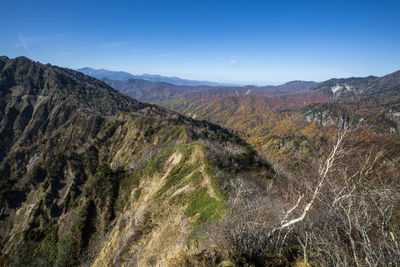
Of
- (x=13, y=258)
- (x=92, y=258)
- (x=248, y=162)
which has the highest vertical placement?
(x=248, y=162)

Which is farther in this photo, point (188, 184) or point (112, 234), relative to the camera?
point (112, 234)

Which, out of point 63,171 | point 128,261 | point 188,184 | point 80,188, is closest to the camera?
point 128,261

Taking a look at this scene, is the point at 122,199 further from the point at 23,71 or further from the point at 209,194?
the point at 23,71

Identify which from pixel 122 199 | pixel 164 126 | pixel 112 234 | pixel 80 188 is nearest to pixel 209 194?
pixel 112 234

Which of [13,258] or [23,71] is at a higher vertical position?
[23,71]

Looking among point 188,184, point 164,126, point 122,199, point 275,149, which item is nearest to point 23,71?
point 164,126

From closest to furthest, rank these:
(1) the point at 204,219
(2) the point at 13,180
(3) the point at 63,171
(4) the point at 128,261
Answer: (1) the point at 204,219 < (4) the point at 128,261 < (3) the point at 63,171 < (2) the point at 13,180

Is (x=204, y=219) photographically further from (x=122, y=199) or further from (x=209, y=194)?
(x=122, y=199)

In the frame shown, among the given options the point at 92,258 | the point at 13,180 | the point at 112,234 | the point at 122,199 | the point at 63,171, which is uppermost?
the point at 122,199

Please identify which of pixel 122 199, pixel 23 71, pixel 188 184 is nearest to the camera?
pixel 188 184
